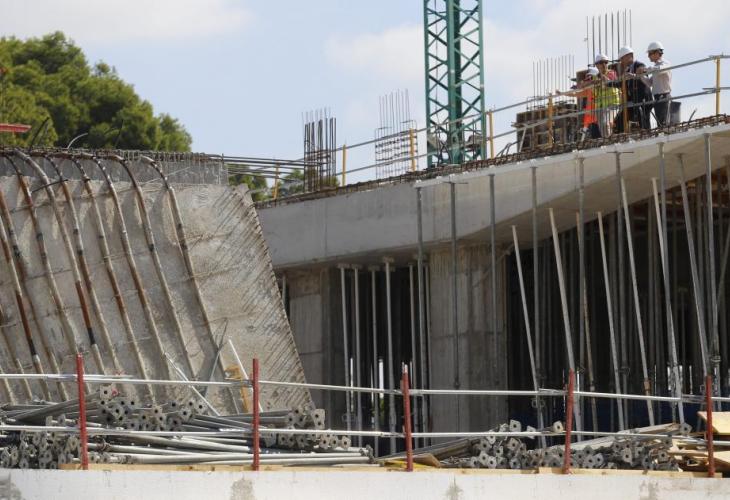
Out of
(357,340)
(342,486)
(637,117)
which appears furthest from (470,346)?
(342,486)

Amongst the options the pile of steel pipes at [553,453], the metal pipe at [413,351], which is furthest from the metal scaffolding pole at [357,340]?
the pile of steel pipes at [553,453]

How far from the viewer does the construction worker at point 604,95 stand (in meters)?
Result: 27.4

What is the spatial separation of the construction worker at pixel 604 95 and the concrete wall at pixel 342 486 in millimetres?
9802

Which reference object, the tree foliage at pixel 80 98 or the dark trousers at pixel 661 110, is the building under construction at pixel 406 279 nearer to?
the dark trousers at pixel 661 110

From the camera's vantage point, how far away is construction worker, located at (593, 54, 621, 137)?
27438 mm

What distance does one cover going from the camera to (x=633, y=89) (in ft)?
89.6

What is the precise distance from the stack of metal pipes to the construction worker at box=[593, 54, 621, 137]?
423 inches

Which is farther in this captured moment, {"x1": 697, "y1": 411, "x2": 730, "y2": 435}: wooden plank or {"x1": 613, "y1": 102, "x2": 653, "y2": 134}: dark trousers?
{"x1": 613, "y1": 102, "x2": 653, "y2": 134}: dark trousers

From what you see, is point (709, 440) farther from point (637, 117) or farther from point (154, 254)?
point (154, 254)

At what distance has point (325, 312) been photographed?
33469 millimetres

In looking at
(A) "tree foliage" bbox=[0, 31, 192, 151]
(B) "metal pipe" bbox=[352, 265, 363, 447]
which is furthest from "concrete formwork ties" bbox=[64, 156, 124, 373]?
(A) "tree foliage" bbox=[0, 31, 192, 151]

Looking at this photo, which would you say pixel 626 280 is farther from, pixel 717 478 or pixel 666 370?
pixel 717 478

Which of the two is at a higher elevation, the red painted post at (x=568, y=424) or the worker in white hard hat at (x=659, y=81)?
the worker in white hard hat at (x=659, y=81)

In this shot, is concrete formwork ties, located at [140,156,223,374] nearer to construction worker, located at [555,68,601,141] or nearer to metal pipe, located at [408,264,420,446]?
metal pipe, located at [408,264,420,446]
